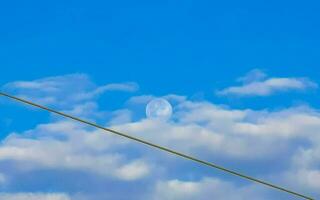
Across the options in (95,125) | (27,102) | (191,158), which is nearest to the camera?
(27,102)

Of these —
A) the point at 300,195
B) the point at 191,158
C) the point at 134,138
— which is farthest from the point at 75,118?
the point at 300,195

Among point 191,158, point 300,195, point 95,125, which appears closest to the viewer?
point 95,125

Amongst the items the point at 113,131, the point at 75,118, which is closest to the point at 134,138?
the point at 113,131

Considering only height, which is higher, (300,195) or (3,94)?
(3,94)

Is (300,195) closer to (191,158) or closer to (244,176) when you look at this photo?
(244,176)

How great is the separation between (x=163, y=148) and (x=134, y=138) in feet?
2.69

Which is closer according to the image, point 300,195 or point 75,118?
point 75,118

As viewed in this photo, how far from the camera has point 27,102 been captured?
1324 centimetres

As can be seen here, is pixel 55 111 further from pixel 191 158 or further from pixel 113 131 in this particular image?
pixel 191 158

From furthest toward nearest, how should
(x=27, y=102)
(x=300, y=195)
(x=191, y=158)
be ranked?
(x=300, y=195)
(x=191, y=158)
(x=27, y=102)

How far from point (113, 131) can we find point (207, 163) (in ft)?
9.37

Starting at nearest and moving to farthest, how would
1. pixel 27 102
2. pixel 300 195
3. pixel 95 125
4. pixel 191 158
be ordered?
1. pixel 27 102
2. pixel 95 125
3. pixel 191 158
4. pixel 300 195

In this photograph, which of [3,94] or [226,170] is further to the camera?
[226,170]

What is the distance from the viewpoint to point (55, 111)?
1371 cm
